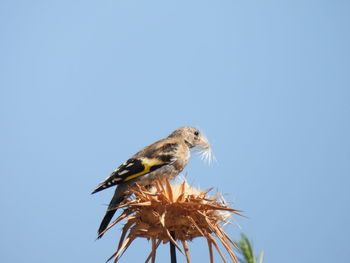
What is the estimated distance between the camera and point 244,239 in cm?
595

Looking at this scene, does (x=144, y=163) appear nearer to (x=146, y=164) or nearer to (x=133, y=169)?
(x=146, y=164)

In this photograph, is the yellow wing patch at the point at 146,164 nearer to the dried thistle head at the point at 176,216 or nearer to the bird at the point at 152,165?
the bird at the point at 152,165

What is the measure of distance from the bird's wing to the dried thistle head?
1.88 metres

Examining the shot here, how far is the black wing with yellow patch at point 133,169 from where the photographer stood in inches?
346

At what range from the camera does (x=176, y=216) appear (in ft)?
22.3

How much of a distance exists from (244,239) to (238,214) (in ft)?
1.40

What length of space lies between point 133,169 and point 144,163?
0.32 metres

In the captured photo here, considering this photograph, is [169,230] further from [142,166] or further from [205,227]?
[142,166]

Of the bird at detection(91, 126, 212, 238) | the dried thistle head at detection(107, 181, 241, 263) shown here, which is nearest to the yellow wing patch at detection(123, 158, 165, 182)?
the bird at detection(91, 126, 212, 238)

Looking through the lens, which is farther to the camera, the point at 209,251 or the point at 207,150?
the point at 207,150

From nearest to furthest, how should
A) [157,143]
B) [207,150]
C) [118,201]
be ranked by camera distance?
[118,201] < [157,143] < [207,150]

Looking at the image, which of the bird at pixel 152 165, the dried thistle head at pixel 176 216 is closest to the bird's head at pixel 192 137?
the bird at pixel 152 165

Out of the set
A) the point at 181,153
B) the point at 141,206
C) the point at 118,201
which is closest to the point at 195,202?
the point at 141,206

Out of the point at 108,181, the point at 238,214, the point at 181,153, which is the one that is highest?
the point at 181,153
